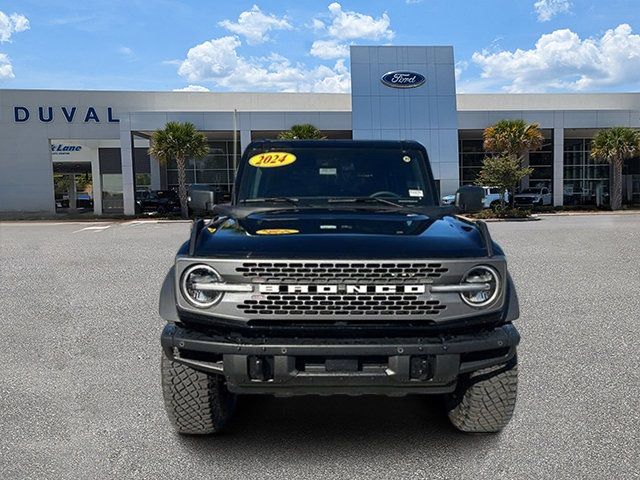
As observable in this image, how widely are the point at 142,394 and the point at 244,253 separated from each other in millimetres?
2019

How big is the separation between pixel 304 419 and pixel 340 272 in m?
1.46

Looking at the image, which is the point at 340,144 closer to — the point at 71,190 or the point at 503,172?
the point at 503,172

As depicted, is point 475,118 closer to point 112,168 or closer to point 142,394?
point 112,168

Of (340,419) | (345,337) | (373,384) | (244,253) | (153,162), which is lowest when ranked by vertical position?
(340,419)

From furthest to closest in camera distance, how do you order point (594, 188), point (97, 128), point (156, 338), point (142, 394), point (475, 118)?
point (594, 188) < point (97, 128) < point (475, 118) < point (156, 338) < point (142, 394)

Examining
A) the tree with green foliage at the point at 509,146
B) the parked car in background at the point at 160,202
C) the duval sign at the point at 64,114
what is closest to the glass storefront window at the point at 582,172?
the tree with green foliage at the point at 509,146

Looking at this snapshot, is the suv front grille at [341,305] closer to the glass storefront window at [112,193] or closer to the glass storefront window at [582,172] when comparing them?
the glass storefront window at [112,193]

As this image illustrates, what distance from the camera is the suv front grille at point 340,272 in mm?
→ 3148

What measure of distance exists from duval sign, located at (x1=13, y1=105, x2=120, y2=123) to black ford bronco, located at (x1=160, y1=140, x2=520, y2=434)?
38242mm

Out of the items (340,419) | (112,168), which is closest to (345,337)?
(340,419)

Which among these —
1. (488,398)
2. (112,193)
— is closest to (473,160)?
(112,193)

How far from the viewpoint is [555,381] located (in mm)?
4742

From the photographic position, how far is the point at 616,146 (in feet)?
112

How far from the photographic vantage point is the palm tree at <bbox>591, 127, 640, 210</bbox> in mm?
34062
